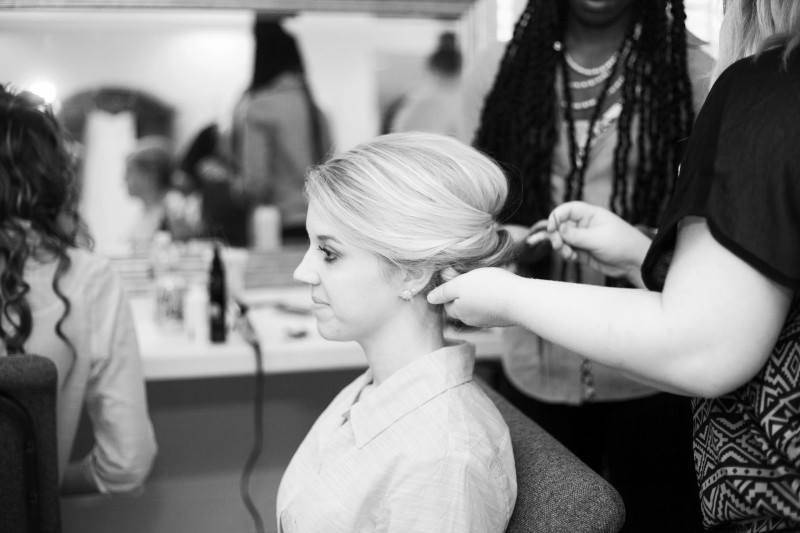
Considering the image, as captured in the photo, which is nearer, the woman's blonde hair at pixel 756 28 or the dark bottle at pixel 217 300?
the woman's blonde hair at pixel 756 28

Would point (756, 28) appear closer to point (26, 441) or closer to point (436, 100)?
point (26, 441)

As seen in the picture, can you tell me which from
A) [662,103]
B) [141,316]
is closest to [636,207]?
[662,103]

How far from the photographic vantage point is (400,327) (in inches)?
50.3

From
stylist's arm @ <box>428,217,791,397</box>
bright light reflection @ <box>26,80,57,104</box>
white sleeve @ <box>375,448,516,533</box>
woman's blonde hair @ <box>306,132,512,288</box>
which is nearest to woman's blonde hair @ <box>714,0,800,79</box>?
stylist's arm @ <box>428,217,791,397</box>

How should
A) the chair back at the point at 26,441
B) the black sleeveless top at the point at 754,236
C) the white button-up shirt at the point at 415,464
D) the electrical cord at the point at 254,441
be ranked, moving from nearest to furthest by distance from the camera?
the black sleeveless top at the point at 754,236
the white button-up shirt at the point at 415,464
the chair back at the point at 26,441
the electrical cord at the point at 254,441

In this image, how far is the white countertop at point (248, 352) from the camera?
2.06 meters

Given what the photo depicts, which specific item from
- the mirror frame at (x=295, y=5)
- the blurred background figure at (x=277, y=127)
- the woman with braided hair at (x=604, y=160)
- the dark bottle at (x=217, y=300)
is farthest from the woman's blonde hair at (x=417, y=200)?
the mirror frame at (x=295, y=5)

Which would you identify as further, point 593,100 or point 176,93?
point 176,93

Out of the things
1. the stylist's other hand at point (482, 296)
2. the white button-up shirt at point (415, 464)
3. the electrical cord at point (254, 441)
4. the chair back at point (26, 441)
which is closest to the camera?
the stylist's other hand at point (482, 296)

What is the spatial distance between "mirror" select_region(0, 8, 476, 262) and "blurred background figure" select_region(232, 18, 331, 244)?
0.10 feet

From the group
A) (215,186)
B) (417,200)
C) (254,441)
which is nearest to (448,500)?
(417,200)

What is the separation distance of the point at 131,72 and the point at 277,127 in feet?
1.56

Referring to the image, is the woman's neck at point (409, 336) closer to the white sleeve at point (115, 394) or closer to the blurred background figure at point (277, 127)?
the white sleeve at point (115, 394)

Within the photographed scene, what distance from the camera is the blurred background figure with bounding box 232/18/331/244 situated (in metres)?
2.60
